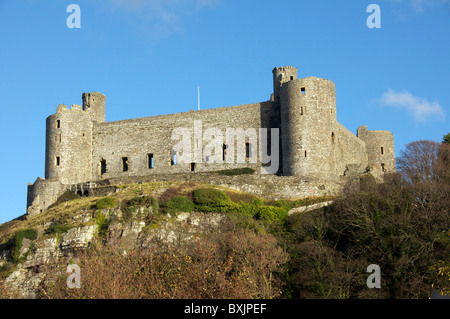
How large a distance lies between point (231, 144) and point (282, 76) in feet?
25.1

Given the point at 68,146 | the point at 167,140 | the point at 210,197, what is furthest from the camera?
the point at 68,146

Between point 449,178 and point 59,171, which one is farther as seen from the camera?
point 59,171

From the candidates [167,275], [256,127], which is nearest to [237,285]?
[167,275]

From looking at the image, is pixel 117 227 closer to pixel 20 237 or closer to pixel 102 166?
pixel 20 237

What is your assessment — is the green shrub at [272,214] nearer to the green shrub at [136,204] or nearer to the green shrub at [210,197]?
the green shrub at [210,197]

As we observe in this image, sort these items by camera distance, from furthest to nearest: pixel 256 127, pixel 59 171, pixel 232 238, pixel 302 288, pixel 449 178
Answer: pixel 59 171, pixel 256 127, pixel 449 178, pixel 232 238, pixel 302 288

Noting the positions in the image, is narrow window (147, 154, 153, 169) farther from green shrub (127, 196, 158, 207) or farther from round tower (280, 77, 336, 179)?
round tower (280, 77, 336, 179)

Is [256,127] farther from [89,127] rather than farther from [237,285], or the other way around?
[237,285]

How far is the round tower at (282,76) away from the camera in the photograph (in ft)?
197

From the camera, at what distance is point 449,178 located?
48.8m

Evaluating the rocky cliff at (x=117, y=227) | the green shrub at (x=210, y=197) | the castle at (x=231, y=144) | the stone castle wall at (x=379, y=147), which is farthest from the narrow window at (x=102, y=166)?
the stone castle wall at (x=379, y=147)

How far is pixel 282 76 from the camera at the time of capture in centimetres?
5994

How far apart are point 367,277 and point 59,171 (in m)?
35.4

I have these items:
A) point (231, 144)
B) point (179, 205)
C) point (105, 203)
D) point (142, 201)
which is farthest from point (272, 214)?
point (231, 144)
